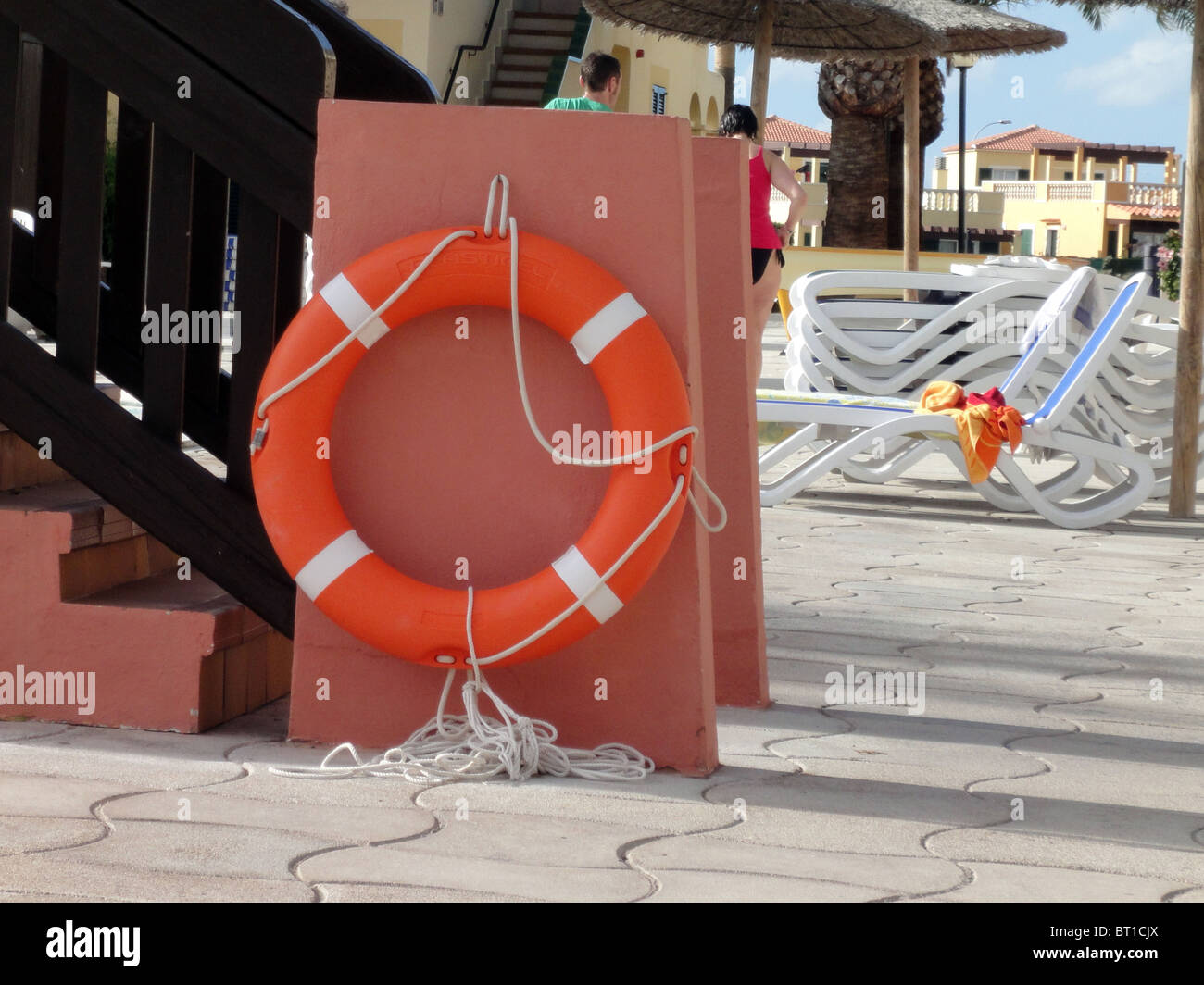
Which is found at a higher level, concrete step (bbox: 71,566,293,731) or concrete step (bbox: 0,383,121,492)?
concrete step (bbox: 0,383,121,492)

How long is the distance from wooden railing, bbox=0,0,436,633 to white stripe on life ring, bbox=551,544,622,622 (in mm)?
621

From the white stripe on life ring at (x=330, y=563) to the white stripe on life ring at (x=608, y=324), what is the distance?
0.53 m

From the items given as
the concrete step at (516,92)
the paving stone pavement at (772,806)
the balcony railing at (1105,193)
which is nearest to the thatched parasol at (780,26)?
the paving stone pavement at (772,806)

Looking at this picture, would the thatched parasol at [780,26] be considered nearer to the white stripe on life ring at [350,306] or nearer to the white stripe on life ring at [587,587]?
the white stripe on life ring at [350,306]

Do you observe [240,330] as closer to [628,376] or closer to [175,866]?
[628,376]

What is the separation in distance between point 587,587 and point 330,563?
0.46m

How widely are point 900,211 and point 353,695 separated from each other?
19.9 m

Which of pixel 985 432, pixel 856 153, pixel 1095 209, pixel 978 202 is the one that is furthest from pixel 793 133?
pixel 985 432

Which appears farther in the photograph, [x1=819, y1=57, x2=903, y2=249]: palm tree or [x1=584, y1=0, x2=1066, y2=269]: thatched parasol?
[x1=819, y1=57, x2=903, y2=249]: palm tree

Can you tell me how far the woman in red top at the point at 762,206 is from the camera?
6.51 meters

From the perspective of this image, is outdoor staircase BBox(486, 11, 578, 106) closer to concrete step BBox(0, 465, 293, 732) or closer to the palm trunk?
the palm trunk

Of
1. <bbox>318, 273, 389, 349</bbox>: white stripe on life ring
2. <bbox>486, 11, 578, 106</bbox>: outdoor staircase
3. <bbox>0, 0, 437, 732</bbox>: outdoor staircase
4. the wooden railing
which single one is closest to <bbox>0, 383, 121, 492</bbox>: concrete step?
<bbox>0, 0, 437, 732</bbox>: outdoor staircase

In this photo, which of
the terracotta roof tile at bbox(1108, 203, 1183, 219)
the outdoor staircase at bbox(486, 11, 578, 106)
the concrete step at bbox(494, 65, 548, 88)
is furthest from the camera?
the terracotta roof tile at bbox(1108, 203, 1183, 219)

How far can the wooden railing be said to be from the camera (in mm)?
2988
